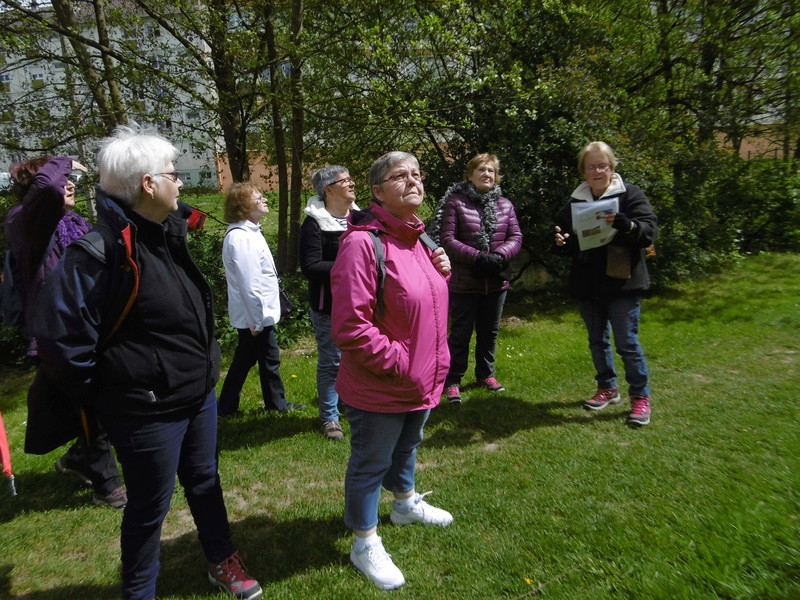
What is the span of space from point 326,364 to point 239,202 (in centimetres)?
141

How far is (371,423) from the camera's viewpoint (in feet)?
8.63

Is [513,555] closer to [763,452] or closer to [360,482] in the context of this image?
[360,482]

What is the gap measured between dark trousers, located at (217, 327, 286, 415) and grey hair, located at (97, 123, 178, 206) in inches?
99.8

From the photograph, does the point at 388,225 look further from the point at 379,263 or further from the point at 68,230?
the point at 68,230

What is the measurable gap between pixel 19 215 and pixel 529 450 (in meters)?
3.45

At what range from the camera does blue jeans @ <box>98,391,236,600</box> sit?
2236mm

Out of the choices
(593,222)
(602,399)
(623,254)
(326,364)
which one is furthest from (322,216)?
(602,399)

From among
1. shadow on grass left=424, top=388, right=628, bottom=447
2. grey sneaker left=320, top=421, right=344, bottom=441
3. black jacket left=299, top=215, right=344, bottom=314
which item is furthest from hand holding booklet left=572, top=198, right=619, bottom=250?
grey sneaker left=320, top=421, right=344, bottom=441

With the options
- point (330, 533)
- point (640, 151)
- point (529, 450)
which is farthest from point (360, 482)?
point (640, 151)

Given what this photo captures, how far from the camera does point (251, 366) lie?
15.6 ft

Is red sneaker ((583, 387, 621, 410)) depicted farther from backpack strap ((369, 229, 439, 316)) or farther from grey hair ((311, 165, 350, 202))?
backpack strap ((369, 229, 439, 316))

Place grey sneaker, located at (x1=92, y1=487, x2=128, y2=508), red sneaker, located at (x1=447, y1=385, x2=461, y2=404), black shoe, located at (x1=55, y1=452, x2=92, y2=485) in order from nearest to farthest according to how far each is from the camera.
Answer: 1. grey sneaker, located at (x1=92, y1=487, x2=128, y2=508)
2. black shoe, located at (x1=55, y1=452, x2=92, y2=485)
3. red sneaker, located at (x1=447, y1=385, x2=461, y2=404)

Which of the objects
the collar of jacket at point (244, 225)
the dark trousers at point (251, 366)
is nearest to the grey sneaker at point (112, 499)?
the dark trousers at point (251, 366)

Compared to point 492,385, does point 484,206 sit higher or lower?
higher
